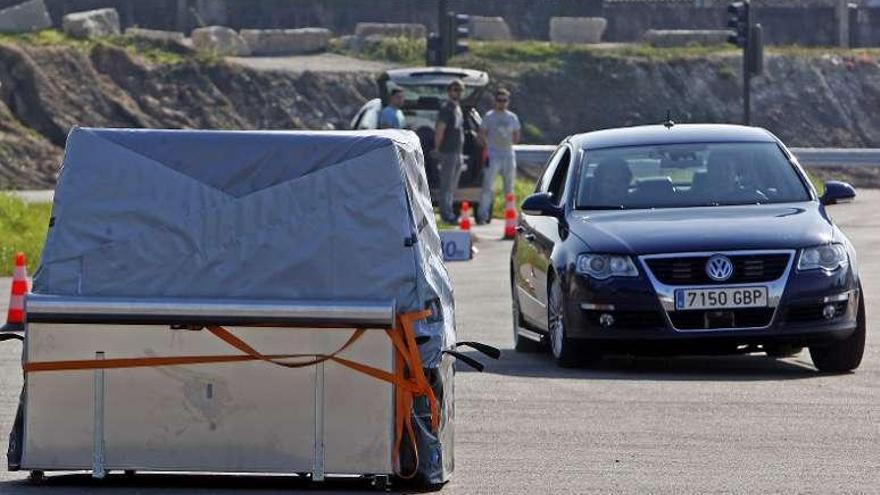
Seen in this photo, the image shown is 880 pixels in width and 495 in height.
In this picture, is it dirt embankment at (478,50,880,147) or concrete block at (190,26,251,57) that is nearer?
concrete block at (190,26,251,57)

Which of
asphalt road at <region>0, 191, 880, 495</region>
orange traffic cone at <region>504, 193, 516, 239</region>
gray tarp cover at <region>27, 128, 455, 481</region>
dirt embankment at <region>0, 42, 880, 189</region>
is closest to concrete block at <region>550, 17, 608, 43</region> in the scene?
dirt embankment at <region>0, 42, 880, 189</region>

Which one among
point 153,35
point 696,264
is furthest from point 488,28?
point 696,264

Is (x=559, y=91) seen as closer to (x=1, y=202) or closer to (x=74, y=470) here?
(x=1, y=202)

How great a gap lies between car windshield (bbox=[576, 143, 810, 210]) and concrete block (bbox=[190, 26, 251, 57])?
144 feet

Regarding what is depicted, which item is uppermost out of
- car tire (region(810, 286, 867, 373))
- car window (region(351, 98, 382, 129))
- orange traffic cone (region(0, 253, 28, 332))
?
car tire (region(810, 286, 867, 373))

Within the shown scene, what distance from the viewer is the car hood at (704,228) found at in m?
13.5

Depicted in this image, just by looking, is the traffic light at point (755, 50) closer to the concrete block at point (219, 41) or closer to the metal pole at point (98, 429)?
the concrete block at point (219, 41)

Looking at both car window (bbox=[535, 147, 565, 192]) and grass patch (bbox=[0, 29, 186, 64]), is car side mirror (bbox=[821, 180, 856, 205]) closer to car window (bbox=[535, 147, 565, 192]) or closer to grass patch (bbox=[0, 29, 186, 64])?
car window (bbox=[535, 147, 565, 192])

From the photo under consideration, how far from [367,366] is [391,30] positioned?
54.3 metres

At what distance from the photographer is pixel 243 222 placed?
9.27 metres

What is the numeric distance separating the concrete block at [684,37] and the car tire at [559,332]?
5188cm

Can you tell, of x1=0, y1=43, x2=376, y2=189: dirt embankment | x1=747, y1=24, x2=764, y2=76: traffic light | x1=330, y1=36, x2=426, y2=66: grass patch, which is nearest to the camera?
x1=747, y1=24, x2=764, y2=76: traffic light

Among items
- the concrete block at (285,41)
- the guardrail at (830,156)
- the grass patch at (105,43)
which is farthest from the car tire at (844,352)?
the concrete block at (285,41)

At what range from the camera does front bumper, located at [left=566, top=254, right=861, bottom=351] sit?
13.4m
